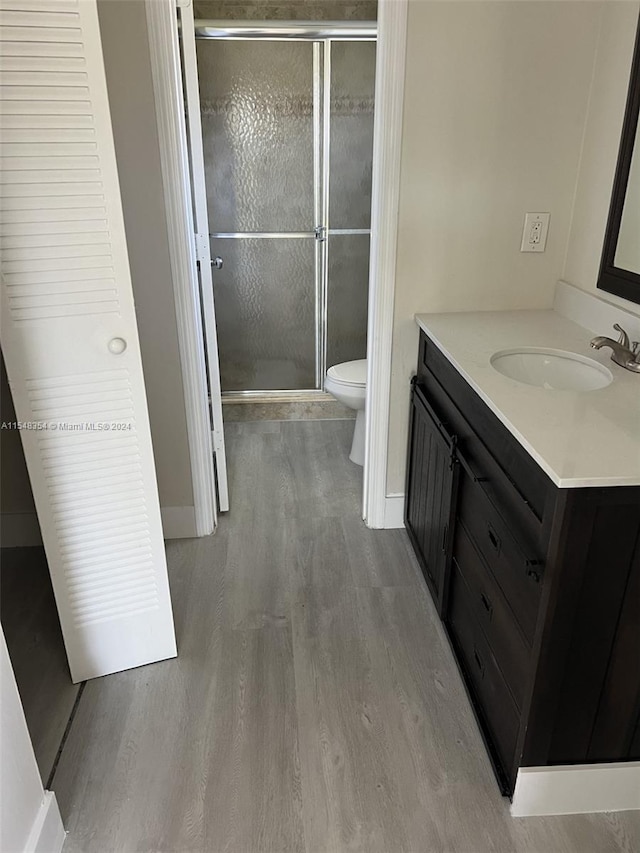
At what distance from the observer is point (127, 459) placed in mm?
1678

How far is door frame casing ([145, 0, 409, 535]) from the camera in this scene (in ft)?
6.53

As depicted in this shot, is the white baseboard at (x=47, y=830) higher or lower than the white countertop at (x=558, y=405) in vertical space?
lower

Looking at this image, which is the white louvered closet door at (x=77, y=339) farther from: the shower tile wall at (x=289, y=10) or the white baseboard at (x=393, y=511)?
the shower tile wall at (x=289, y=10)

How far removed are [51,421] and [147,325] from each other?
0.82 metres

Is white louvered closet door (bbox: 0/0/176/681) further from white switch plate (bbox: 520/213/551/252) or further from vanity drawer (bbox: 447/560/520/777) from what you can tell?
white switch plate (bbox: 520/213/551/252)

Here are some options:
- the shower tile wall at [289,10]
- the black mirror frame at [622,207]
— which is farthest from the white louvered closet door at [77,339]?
the shower tile wall at [289,10]

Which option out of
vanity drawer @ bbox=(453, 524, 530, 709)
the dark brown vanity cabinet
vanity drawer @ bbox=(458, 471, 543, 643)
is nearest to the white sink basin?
the dark brown vanity cabinet

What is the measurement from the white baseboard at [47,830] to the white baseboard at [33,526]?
1.24m

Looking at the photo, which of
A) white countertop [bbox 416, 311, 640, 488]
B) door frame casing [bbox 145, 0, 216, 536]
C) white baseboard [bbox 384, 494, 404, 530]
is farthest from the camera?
white baseboard [bbox 384, 494, 404, 530]

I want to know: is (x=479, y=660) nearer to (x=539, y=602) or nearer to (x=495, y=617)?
(x=495, y=617)

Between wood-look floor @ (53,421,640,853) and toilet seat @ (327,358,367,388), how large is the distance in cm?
82

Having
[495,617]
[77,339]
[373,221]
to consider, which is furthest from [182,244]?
[495,617]

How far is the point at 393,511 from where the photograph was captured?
262 cm

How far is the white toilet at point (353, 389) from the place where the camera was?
2971mm
